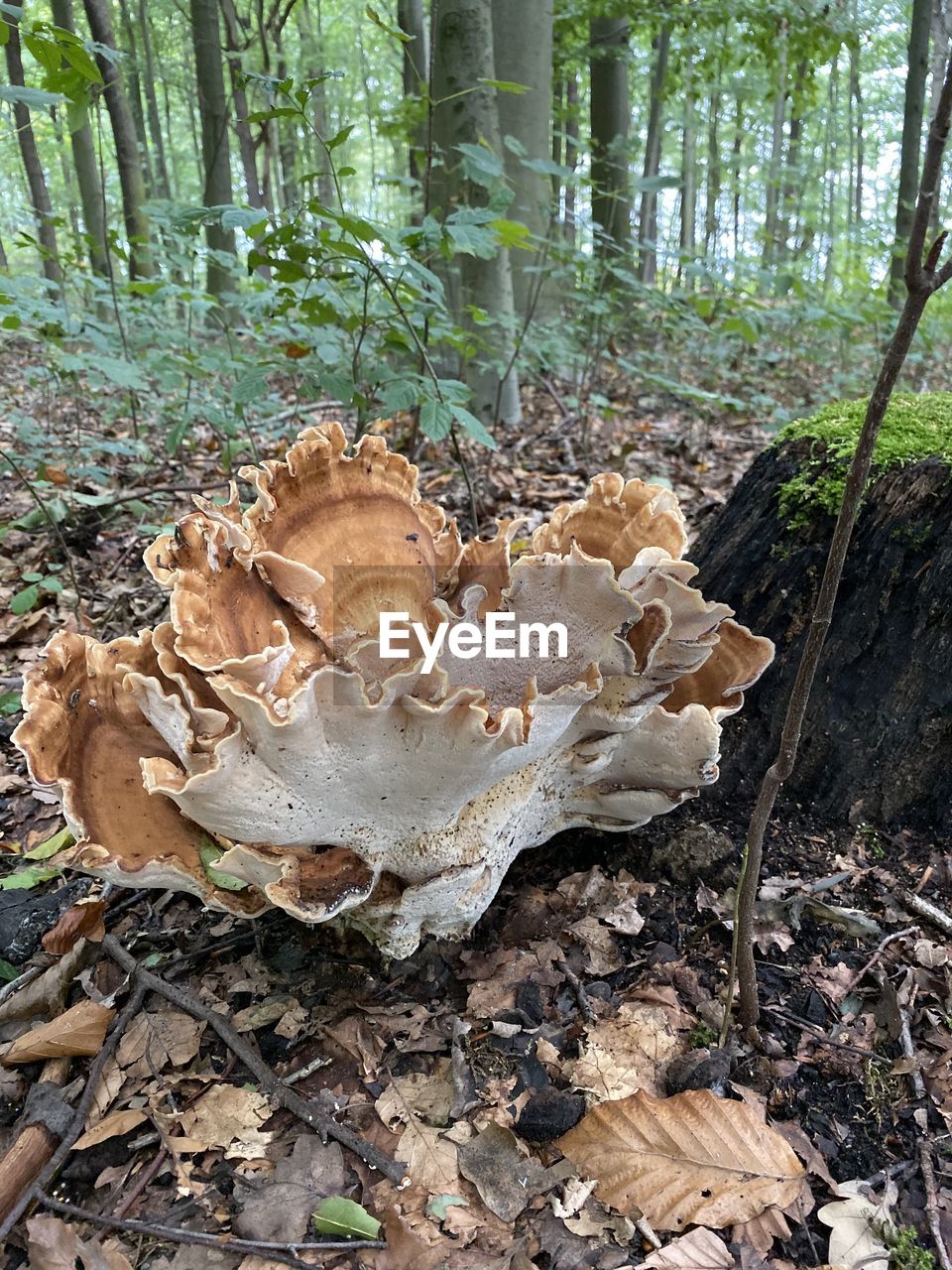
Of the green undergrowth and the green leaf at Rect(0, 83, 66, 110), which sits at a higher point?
the green leaf at Rect(0, 83, 66, 110)

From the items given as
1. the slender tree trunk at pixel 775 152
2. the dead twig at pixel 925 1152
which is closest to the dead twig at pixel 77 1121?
the dead twig at pixel 925 1152

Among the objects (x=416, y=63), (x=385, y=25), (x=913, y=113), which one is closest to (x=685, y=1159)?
(x=385, y=25)

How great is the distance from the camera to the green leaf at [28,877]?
311 cm

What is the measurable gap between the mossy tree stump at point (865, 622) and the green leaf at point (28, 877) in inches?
108

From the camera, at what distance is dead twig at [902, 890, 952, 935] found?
2861 mm

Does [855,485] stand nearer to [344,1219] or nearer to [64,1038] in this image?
[344,1219]

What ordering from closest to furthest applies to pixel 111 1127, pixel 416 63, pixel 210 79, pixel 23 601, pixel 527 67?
1. pixel 111 1127
2. pixel 23 601
3. pixel 527 67
4. pixel 416 63
5. pixel 210 79

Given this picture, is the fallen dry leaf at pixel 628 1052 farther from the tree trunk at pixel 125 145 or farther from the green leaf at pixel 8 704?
the tree trunk at pixel 125 145

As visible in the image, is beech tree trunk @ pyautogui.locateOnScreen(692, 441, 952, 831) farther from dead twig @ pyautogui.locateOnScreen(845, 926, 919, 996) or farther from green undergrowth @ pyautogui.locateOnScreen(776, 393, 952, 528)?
dead twig @ pyautogui.locateOnScreen(845, 926, 919, 996)

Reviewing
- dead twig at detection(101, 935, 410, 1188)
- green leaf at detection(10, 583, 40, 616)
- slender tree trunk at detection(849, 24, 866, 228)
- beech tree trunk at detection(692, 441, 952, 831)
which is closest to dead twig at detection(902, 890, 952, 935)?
beech tree trunk at detection(692, 441, 952, 831)

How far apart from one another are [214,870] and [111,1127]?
2.44 feet

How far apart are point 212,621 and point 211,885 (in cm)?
80

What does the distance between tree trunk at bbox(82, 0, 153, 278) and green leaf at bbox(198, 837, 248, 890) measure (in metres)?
5.69

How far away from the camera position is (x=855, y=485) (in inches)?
73.6
